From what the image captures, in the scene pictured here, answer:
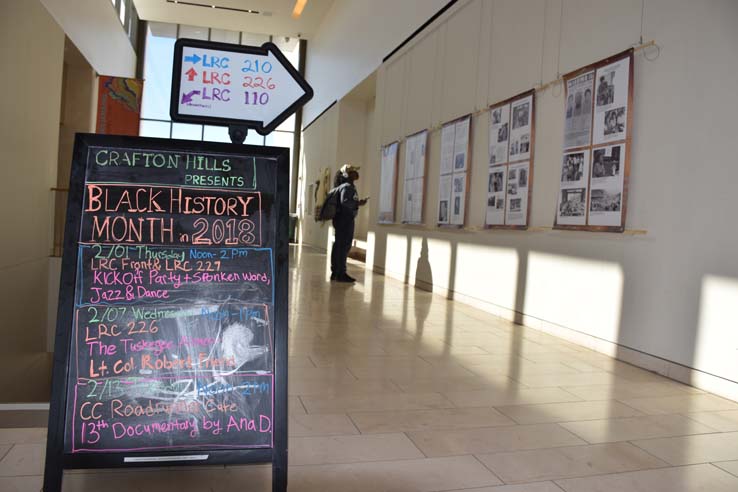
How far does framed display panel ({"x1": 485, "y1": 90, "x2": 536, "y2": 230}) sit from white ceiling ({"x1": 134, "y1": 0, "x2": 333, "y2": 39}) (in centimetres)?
1055

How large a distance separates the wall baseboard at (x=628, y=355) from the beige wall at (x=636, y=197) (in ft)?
0.04

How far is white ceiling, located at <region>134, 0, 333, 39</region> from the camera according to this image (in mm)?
14734

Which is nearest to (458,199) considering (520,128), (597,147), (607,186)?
(520,128)

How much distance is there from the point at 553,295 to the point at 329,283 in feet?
10.9

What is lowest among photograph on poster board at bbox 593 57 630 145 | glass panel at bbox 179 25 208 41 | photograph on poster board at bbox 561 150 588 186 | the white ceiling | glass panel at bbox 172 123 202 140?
photograph on poster board at bbox 561 150 588 186

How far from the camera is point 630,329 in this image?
3.60m

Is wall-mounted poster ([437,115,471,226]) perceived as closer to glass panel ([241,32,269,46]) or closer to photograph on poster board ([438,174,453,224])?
photograph on poster board ([438,174,453,224])

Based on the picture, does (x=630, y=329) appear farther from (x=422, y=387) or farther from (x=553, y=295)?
(x=422, y=387)

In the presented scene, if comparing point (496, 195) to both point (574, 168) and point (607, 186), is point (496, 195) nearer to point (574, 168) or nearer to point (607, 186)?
point (574, 168)

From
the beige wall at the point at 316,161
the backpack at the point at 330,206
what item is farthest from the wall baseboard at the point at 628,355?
the beige wall at the point at 316,161

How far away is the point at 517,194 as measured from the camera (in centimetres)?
495

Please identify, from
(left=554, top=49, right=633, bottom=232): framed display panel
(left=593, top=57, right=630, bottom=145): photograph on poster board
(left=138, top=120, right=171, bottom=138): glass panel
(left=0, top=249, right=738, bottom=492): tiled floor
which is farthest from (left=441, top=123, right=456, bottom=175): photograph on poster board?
(left=138, top=120, right=171, bottom=138): glass panel

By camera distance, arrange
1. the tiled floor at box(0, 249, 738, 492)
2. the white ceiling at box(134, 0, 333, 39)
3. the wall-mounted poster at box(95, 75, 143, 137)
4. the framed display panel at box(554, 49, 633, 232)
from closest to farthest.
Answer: the tiled floor at box(0, 249, 738, 492), the framed display panel at box(554, 49, 633, 232), the wall-mounted poster at box(95, 75, 143, 137), the white ceiling at box(134, 0, 333, 39)

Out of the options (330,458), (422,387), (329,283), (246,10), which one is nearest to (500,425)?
(422,387)
